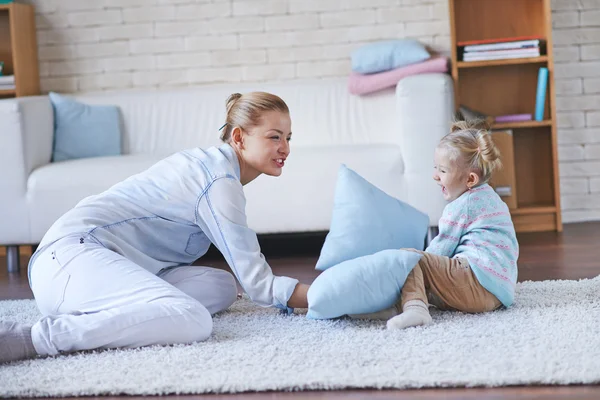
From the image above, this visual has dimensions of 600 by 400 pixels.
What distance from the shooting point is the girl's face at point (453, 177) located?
7.25 ft

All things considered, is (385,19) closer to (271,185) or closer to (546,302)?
(271,185)

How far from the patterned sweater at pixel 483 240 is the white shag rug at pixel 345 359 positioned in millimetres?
A: 86

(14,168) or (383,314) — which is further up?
(14,168)

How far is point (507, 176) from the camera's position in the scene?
3.86 metres

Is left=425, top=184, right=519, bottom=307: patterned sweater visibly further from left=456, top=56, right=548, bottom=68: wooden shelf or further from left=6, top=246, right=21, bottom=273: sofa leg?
left=6, top=246, right=21, bottom=273: sofa leg

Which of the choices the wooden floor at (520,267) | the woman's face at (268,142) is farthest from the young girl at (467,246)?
the wooden floor at (520,267)

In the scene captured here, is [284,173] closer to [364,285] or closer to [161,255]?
[161,255]

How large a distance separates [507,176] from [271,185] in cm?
117

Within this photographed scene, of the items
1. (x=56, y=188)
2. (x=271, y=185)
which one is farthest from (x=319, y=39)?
(x=56, y=188)

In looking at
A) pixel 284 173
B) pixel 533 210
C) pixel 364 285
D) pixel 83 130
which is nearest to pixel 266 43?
pixel 83 130

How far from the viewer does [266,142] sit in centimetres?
221

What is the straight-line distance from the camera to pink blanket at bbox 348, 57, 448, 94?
3738 millimetres

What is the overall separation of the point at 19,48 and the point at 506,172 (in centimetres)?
246

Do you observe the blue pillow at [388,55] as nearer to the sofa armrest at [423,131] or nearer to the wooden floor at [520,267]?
the sofa armrest at [423,131]
